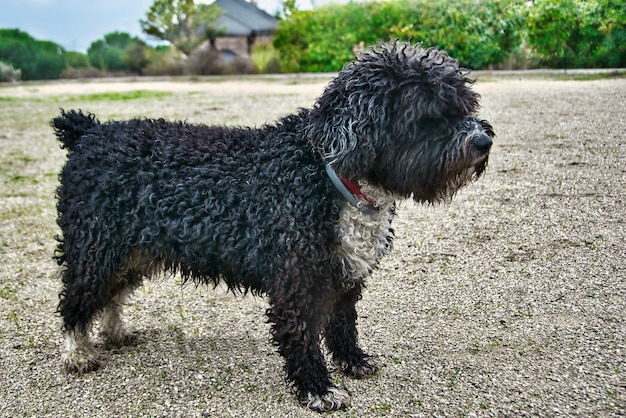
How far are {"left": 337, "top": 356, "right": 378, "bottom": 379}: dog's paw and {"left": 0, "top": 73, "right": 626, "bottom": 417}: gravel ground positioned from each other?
0.20ft

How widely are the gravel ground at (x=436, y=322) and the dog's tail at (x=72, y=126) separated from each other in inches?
51.0

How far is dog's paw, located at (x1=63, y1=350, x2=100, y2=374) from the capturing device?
3619 millimetres

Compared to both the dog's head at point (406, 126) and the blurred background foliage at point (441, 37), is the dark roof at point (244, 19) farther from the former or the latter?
the dog's head at point (406, 126)

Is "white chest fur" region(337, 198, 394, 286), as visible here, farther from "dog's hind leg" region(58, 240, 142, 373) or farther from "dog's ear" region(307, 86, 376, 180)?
"dog's hind leg" region(58, 240, 142, 373)

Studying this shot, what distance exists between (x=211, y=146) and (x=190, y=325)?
141cm

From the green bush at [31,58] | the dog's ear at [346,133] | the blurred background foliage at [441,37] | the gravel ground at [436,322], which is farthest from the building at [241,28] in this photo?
the dog's ear at [346,133]

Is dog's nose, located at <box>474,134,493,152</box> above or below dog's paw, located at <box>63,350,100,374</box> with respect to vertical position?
above

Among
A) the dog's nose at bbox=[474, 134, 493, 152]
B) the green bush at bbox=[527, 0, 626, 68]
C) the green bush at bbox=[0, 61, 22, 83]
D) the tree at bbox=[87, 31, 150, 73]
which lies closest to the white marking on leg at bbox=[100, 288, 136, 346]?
the dog's nose at bbox=[474, 134, 493, 152]

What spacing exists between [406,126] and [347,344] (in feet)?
4.36

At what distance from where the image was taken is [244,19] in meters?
31.7

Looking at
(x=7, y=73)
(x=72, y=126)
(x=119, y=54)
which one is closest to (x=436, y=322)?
→ (x=72, y=126)

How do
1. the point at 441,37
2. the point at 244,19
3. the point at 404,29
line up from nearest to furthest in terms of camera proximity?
the point at 441,37
the point at 404,29
the point at 244,19

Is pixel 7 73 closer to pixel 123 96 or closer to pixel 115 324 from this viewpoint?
pixel 123 96

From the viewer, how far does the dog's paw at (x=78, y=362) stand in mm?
3619
